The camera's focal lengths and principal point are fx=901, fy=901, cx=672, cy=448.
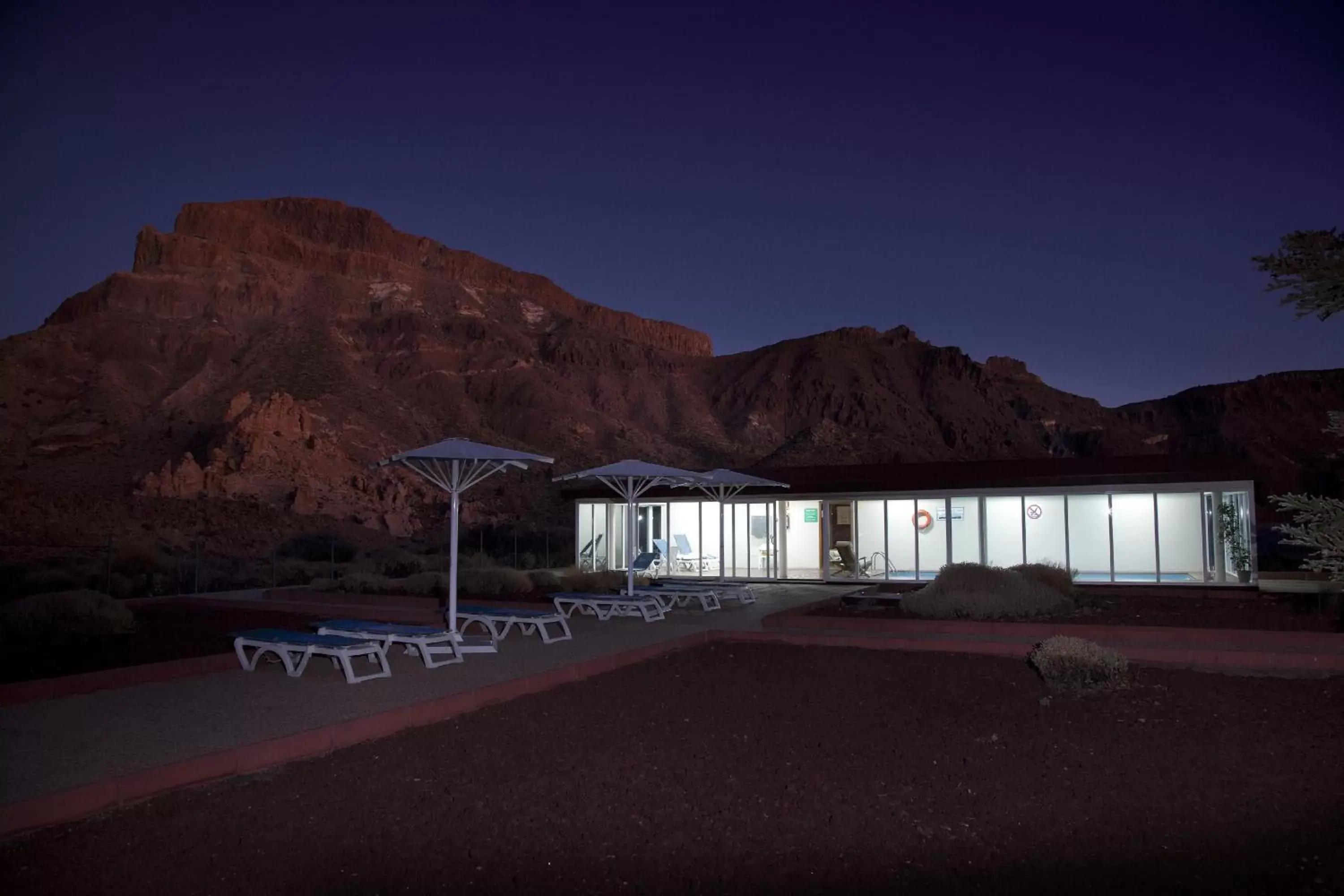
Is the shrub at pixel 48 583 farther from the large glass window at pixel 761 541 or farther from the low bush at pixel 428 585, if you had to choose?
the large glass window at pixel 761 541

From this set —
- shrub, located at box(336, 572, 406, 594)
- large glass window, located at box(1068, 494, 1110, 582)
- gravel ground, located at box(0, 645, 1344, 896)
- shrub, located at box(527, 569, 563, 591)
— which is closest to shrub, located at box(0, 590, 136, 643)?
shrub, located at box(336, 572, 406, 594)

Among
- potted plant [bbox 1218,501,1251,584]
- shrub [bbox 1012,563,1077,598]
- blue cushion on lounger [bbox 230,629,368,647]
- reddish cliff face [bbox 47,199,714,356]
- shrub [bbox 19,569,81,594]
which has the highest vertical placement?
reddish cliff face [bbox 47,199,714,356]

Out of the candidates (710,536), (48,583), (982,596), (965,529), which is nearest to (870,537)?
(965,529)

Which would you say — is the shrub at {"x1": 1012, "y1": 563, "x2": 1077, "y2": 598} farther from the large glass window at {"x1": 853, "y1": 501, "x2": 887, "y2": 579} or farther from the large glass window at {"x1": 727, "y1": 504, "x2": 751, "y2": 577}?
the large glass window at {"x1": 727, "y1": 504, "x2": 751, "y2": 577}

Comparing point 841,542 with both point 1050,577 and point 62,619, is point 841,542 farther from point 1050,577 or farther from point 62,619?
point 62,619

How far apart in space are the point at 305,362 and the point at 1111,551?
42.2m

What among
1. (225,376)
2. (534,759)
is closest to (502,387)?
(225,376)

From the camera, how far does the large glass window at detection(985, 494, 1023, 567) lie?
18125 mm

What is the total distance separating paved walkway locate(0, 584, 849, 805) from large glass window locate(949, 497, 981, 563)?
988 cm

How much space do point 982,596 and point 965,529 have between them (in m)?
7.34

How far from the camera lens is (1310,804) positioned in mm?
4797

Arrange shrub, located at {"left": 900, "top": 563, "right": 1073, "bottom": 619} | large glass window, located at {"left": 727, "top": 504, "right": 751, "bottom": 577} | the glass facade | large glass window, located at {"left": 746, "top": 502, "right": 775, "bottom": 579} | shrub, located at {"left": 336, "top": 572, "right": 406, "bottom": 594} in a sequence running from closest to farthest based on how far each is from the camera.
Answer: shrub, located at {"left": 900, "top": 563, "right": 1073, "bottom": 619} → shrub, located at {"left": 336, "top": 572, "right": 406, "bottom": 594} → the glass facade → large glass window, located at {"left": 746, "top": 502, "right": 775, "bottom": 579} → large glass window, located at {"left": 727, "top": 504, "right": 751, "bottom": 577}

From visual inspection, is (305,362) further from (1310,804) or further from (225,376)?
(1310,804)

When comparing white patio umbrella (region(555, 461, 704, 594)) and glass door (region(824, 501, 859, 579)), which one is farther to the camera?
glass door (region(824, 501, 859, 579))
